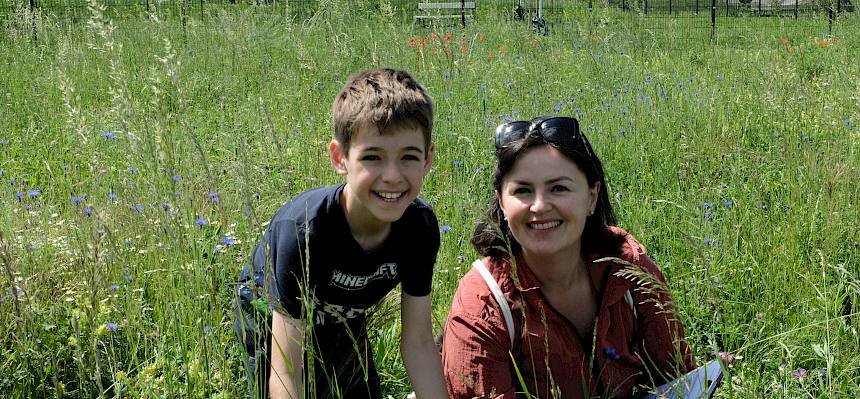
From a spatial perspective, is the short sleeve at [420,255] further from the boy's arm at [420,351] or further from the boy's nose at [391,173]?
the boy's nose at [391,173]

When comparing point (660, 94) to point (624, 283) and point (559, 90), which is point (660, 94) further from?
point (624, 283)

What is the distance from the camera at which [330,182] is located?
10.1 ft

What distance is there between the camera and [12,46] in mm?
6789

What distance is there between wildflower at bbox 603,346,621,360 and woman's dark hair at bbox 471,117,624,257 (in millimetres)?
270

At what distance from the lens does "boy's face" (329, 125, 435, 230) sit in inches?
68.3

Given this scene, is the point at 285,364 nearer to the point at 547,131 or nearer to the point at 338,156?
the point at 338,156

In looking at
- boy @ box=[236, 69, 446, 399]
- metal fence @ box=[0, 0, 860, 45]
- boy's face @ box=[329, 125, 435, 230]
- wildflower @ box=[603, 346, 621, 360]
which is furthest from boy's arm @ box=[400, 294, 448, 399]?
metal fence @ box=[0, 0, 860, 45]

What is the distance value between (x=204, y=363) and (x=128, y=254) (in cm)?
111

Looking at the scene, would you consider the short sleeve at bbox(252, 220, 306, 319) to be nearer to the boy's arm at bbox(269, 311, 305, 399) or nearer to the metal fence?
the boy's arm at bbox(269, 311, 305, 399)

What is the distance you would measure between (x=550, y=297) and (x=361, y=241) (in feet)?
1.68

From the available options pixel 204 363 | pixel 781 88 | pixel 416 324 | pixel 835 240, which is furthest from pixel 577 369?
pixel 781 88

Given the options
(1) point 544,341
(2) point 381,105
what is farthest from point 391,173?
(1) point 544,341

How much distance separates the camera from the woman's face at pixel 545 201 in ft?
6.43

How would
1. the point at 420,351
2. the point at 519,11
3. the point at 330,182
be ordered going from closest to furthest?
1. the point at 420,351
2. the point at 330,182
3. the point at 519,11
